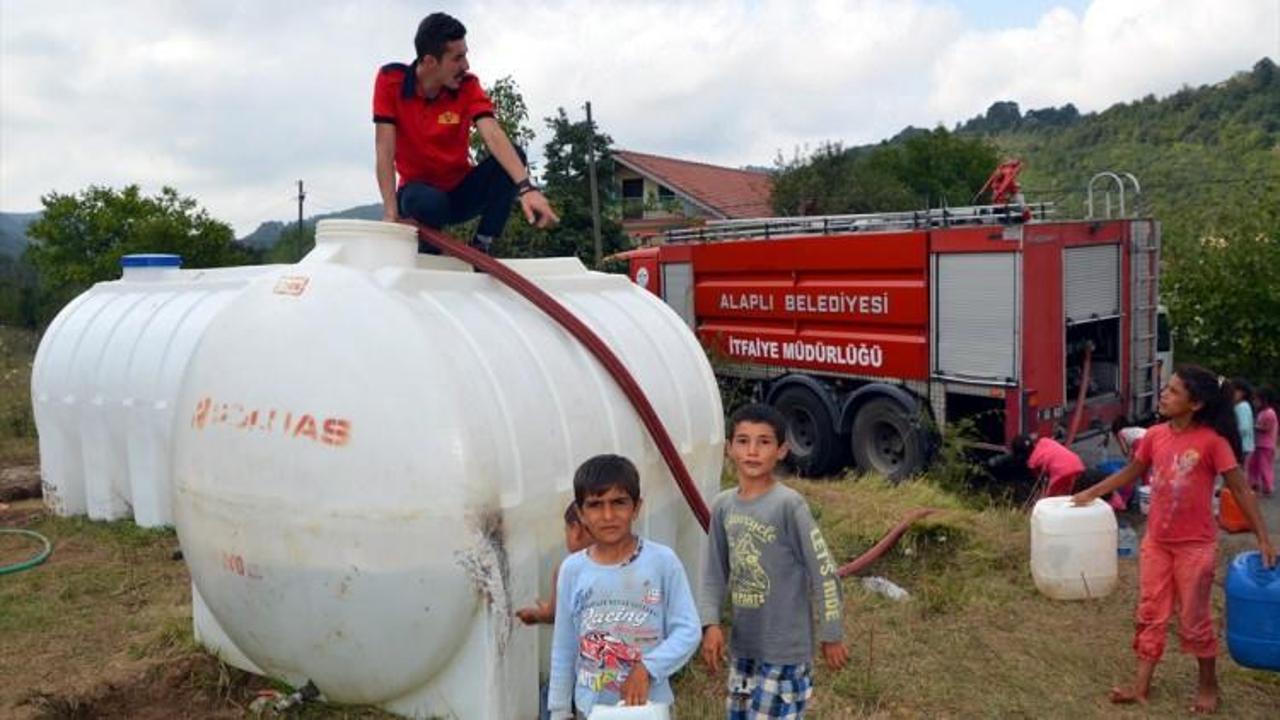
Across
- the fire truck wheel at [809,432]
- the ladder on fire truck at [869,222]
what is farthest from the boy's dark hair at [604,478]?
the fire truck wheel at [809,432]

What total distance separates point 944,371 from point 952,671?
468 cm

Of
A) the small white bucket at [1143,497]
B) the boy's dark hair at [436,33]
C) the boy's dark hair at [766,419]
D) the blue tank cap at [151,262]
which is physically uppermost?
the boy's dark hair at [436,33]

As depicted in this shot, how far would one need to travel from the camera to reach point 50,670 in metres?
4.57

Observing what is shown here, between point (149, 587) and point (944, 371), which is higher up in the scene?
point (944, 371)

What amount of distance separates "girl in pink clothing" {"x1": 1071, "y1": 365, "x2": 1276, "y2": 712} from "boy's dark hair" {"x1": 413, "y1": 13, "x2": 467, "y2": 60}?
130 inches

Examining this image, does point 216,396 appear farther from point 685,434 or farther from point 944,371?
point 944,371

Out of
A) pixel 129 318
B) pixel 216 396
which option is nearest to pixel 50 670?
pixel 216 396

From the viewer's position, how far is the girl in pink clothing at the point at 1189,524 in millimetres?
4293

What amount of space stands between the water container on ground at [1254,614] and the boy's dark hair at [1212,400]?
55 cm

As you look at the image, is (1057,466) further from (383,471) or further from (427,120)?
(383,471)

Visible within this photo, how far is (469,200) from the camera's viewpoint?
4656mm

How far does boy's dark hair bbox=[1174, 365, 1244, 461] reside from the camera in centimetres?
426

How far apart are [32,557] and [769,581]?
572 centimetres

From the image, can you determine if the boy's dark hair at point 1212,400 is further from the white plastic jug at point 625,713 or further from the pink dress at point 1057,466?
the white plastic jug at point 625,713
